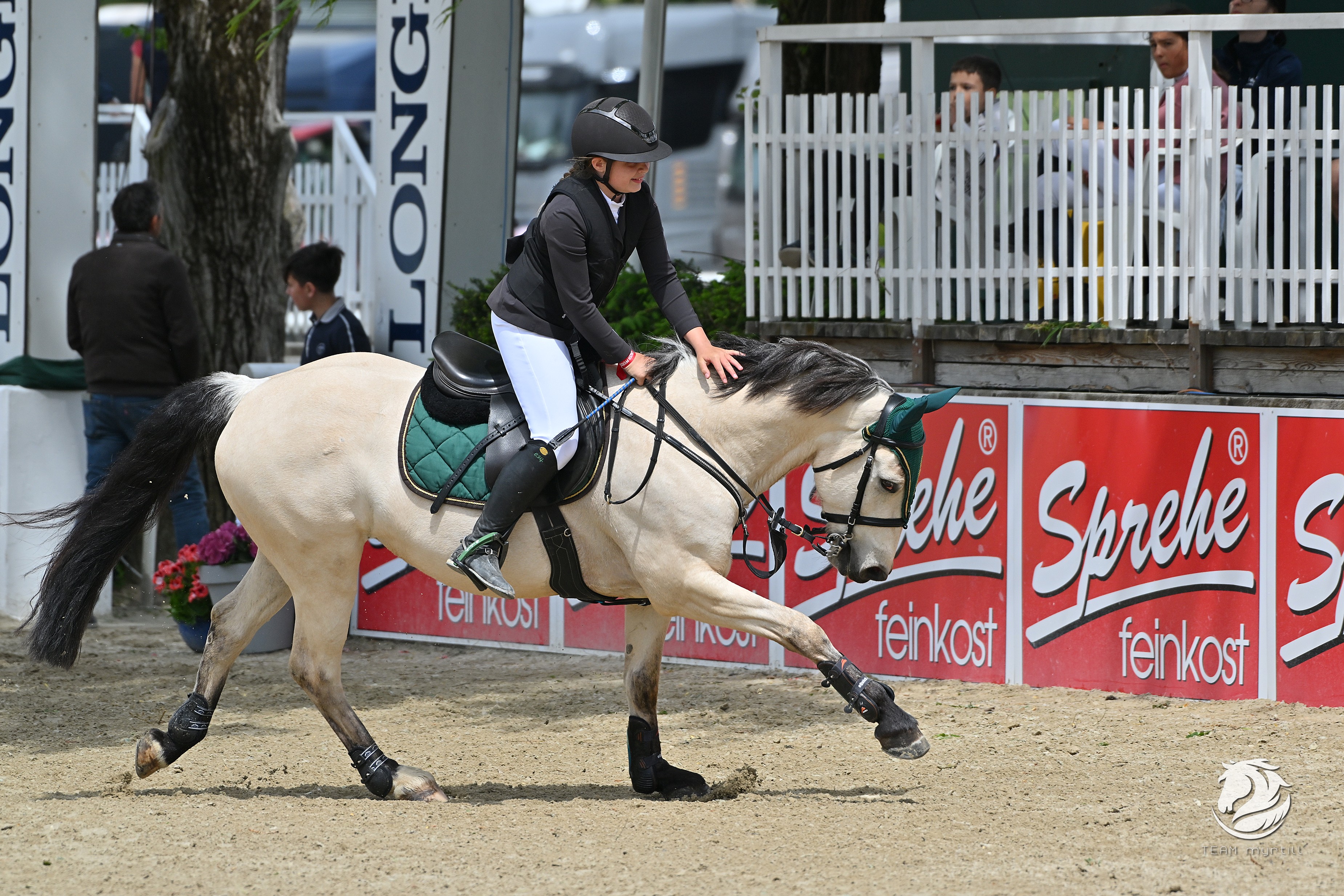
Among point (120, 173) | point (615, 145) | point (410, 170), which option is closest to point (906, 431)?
point (615, 145)

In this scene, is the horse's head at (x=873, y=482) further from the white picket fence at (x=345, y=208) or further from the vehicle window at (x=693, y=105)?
the vehicle window at (x=693, y=105)

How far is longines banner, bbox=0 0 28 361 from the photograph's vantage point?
32.0 ft

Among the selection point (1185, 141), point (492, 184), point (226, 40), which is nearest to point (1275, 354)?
point (1185, 141)

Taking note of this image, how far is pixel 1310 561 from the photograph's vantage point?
6.89 m

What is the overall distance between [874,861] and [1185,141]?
13.5 ft

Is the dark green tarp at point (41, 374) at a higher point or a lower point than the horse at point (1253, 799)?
higher

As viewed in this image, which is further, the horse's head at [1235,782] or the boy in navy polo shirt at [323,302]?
the boy in navy polo shirt at [323,302]

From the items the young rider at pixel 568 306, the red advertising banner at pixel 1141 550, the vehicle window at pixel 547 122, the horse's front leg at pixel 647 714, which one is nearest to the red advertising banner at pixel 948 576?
the red advertising banner at pixel 1141 550

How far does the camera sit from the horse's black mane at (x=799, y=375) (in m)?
5.45

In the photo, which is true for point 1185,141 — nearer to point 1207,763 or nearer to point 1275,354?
point 1275,354

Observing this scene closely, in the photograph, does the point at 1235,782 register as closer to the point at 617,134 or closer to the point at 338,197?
the point at 617,134

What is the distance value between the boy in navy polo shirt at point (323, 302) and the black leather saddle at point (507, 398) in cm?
322

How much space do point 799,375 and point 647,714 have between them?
137 centimetres

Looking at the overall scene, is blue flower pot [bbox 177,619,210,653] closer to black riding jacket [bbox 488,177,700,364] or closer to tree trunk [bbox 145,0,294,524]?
tree trunk [bbox 145,0,294,524]
